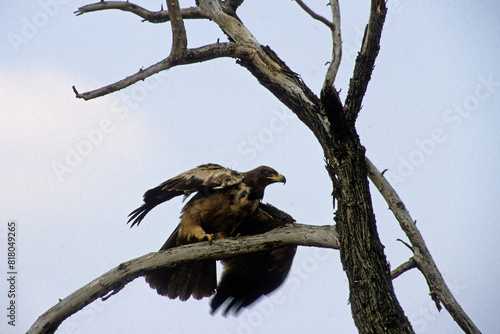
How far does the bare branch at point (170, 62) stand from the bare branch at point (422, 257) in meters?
1.86

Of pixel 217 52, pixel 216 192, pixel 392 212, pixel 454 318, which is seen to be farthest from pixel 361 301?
pixel 217 52

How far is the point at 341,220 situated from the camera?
4047mm

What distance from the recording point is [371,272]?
12.4 ft

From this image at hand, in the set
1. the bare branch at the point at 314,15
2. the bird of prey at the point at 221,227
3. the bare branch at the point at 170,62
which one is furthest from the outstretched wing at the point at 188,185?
the bare branch at the point at 314,15

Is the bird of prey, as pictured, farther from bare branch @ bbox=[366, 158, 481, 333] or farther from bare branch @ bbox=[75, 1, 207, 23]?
bare branch @ bbox=[75, 1, 207, 23]

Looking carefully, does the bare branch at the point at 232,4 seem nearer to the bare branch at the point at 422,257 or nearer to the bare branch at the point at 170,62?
the bare branch at the point at 170,62

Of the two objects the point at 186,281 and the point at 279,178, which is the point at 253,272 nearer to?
the point at 186,281

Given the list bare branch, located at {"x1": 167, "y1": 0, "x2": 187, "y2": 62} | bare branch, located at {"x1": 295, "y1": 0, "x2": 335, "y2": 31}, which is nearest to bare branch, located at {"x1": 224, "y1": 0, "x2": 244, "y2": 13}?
bare branch, located at {"x1": 295, "y1": 0, "x2": 335, "y2": 31}

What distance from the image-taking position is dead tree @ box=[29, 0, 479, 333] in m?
3.76

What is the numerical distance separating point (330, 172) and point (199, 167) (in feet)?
6.41

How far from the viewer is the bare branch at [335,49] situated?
4428mm

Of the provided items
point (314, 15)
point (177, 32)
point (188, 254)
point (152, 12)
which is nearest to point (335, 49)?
point (314, 15)

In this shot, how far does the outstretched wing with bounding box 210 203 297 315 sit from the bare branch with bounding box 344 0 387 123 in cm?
199

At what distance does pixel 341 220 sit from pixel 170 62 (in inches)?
83.8
